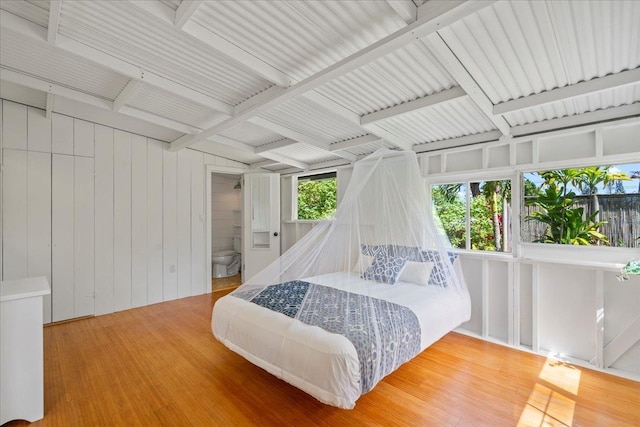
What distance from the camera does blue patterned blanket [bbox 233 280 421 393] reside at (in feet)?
6.45

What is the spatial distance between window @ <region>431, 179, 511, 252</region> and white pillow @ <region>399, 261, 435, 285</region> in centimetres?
85

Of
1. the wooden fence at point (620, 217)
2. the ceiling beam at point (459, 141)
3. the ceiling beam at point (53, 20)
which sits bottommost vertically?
the wooden fence at point (620, 217)

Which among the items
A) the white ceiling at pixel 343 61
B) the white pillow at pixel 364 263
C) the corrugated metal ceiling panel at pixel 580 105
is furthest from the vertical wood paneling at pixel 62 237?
the corrugated metal ceiling panel at pixel 580 105

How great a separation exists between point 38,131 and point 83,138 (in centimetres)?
45

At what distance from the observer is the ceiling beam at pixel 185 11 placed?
168 centimetres

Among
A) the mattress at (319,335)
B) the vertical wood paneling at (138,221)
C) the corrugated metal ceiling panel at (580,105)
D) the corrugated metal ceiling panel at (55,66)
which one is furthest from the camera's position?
the vertical wood paneling at (138,221)

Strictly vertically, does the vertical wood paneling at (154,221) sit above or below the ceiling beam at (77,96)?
below

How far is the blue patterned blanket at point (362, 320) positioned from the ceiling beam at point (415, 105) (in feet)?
5.93

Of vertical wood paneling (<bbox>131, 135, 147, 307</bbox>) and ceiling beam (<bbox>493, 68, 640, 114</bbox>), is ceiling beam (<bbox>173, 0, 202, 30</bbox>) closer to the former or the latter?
ceiling beam (<bbox>493, 68, 640, 114</bbox>)

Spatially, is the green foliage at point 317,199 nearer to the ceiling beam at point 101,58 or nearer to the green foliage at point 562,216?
the ceiling beam at point 101,58

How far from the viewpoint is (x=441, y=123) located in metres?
3.18

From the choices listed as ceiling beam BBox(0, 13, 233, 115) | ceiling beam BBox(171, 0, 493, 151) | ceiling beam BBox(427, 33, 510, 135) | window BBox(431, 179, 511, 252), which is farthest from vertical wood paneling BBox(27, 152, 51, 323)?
window BBox(431, 179, 511, 252)

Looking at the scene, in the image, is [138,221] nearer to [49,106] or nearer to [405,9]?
[49,106]

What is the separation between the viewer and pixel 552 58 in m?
1.97
